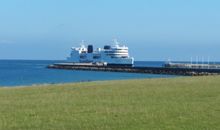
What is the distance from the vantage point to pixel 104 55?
17925 cm

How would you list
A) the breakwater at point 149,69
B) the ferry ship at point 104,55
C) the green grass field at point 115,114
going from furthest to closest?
the ferry ship at point 104,55 → the breakwater at point 149,69 → the green grass field at point 115,114

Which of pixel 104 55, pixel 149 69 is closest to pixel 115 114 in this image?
pixel 149 69

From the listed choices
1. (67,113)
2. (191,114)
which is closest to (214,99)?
(191,114)

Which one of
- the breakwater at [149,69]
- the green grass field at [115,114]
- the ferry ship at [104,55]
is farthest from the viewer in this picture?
the ferry ship at [104,55]

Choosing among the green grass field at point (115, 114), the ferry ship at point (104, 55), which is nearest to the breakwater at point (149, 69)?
the ferry ship at point (104, 55)

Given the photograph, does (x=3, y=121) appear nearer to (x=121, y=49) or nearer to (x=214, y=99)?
(x=214, y=99)

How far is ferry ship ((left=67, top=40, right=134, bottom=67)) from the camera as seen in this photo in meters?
174

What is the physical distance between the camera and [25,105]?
879 inches

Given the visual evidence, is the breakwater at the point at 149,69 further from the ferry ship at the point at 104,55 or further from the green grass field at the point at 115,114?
the green grass field at the point at 115,114

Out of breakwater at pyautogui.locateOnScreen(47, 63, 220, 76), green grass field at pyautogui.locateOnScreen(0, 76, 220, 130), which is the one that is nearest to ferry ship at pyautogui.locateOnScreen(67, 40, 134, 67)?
breakwater at pyautogui.locateOnScreen(47, 63, 220, 76)

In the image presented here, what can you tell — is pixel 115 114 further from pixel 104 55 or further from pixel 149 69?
pixel 104 55

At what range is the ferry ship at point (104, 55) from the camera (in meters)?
174

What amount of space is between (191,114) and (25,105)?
6.98 metres

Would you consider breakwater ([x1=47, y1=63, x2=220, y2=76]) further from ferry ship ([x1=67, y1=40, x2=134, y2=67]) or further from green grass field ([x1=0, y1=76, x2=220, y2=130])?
green grass field ([x1=0, y1=76, x2=220, y2=130])
